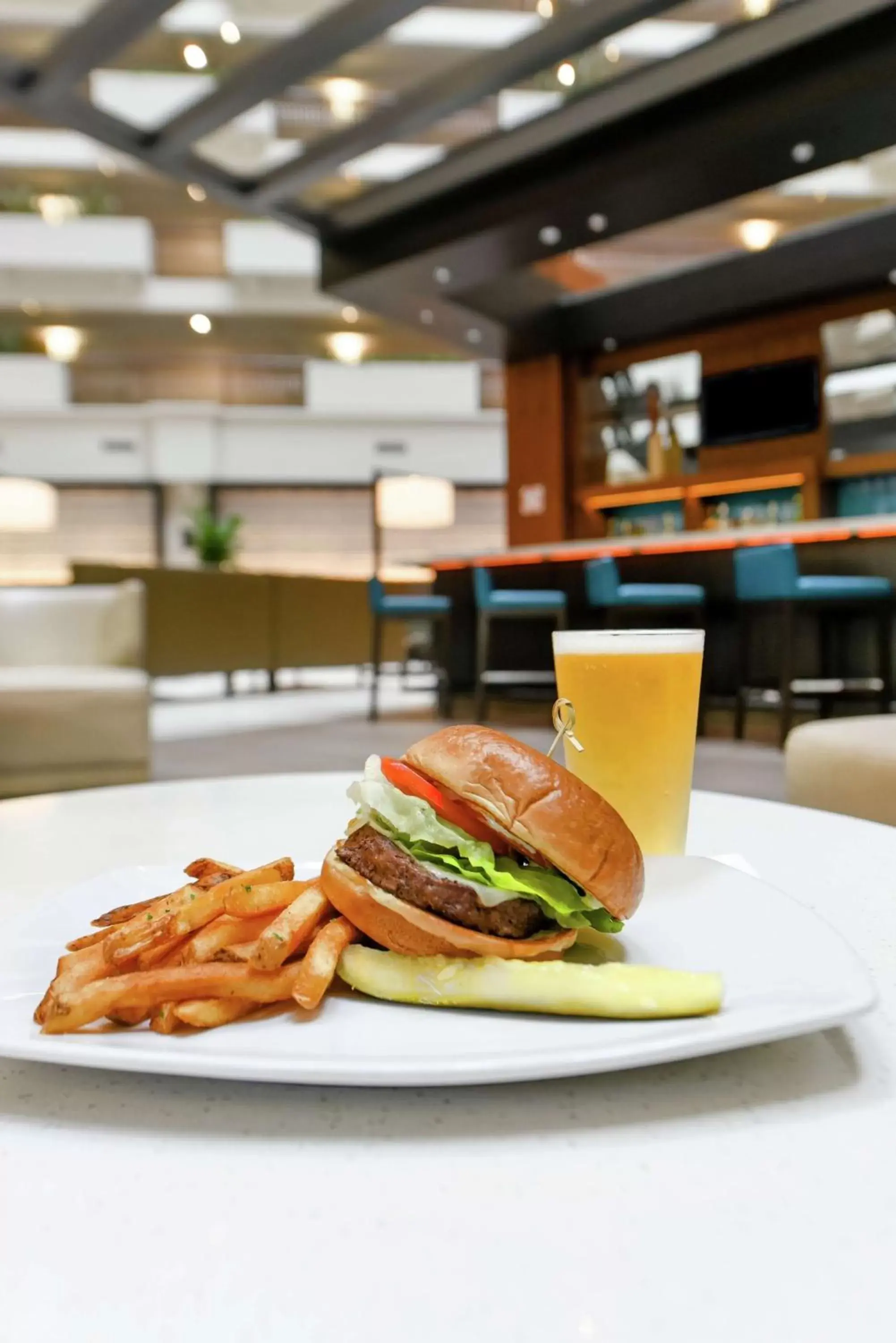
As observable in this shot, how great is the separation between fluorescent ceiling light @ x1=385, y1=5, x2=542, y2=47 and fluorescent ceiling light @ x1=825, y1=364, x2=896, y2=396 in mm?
4051

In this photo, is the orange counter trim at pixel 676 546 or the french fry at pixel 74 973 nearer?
the french fry at pixel 74 973

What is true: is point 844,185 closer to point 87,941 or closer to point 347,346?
point 347,346

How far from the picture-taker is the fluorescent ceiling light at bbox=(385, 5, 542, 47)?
5.11 metres

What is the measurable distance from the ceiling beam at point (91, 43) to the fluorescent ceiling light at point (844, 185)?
575 centimetres

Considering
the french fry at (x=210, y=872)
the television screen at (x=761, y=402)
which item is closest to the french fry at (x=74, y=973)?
the french fry at (x=210, y=872)

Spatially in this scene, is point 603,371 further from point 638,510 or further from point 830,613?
point 830,613

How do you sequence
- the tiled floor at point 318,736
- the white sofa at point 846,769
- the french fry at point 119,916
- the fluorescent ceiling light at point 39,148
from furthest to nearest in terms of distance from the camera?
the fluorescent ceiling light at point 39,148 → the tiled floor at point 318,736 → the white sofa at point 846,769 → the french fry at point 119,916

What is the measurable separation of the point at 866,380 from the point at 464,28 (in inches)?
176

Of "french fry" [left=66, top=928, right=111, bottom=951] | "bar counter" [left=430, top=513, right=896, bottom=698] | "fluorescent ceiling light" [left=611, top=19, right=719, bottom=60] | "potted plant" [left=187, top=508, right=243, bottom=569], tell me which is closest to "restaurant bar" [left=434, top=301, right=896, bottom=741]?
"bar counter" [left=430, top=513, right=896, bottom=698]

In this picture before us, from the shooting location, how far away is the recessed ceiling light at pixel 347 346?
16141 mm

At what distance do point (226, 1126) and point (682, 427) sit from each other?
31.1 feet

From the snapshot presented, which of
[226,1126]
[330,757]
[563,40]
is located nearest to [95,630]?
[330,757]

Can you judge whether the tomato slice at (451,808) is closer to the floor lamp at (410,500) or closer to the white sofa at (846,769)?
the white sofa at (846,769)

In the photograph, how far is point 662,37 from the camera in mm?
4957
